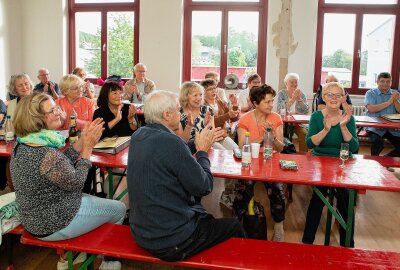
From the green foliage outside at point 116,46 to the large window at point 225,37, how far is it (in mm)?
1140

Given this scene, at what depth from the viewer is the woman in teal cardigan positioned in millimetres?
3078

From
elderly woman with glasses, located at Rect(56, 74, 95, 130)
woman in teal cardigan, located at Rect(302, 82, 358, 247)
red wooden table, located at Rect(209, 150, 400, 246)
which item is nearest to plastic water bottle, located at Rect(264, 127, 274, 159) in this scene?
red wooden table, located at Rect(209, 150, 400, 246)

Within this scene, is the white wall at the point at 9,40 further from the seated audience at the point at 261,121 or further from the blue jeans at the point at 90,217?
the blue jeans at the point at 90,217

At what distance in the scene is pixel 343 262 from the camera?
6.70ft

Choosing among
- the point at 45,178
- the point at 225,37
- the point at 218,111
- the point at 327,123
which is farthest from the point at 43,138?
the point at 225,37

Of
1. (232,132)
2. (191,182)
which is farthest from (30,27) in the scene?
(191,182)

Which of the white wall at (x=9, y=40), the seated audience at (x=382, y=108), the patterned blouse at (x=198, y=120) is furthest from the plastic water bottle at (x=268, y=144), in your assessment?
the white wall at (x=9, y=40)

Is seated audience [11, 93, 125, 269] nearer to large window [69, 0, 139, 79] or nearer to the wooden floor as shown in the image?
the wooden floor

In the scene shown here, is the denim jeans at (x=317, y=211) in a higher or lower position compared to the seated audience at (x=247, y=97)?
lower

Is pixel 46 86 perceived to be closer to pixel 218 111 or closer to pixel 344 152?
pixel 218 111

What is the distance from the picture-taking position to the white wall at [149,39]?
725 centimetres

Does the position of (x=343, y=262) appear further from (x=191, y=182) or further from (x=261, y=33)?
(x=261, y=33)

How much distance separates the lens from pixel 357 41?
7.42 metres

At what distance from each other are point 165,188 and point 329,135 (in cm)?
179
